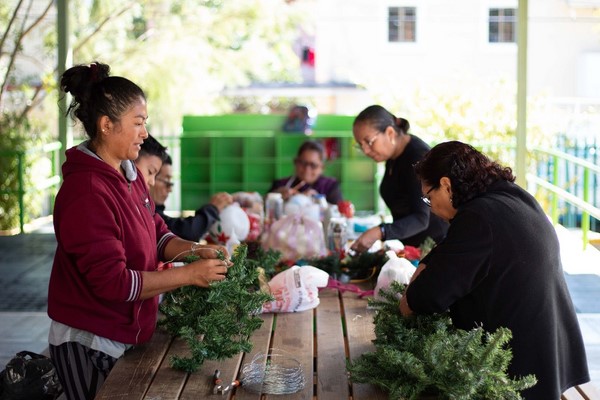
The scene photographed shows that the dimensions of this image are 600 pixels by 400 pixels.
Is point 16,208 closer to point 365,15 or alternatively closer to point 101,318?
point 101,318

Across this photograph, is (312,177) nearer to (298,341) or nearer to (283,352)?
(298,341)

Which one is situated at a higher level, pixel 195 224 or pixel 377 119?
pixel 377 119

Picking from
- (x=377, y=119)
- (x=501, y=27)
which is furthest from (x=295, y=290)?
(x=501, y=27)

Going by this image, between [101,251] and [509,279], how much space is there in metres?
1.09

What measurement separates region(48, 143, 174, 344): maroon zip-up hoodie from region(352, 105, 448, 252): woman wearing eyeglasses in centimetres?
157

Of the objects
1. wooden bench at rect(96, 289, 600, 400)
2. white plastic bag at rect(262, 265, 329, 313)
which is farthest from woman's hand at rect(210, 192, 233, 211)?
wooden bench at rect(96, 289, 600, 400)

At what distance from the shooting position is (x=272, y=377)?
255 cm

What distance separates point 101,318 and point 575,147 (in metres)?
8.24

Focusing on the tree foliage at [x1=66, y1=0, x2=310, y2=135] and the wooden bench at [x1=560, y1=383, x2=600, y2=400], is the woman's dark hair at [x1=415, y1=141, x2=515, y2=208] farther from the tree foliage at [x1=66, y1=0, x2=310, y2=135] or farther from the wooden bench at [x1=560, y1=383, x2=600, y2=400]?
the tree foliage at [x1=66, y1=0, x2=310, y2=135]

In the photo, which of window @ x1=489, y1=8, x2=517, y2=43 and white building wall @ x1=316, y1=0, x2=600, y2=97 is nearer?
white building wall @ x1=316, y1=0, x2=600, y2=97

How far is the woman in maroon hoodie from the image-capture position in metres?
2.58

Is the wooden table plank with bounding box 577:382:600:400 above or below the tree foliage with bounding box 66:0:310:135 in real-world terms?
below

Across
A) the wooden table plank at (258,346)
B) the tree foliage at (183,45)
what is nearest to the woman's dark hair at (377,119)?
the wooden table plank at (258,346)

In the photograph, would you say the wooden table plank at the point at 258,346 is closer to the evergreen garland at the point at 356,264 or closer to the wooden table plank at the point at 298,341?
the wooden table plank at the point at 298,341
